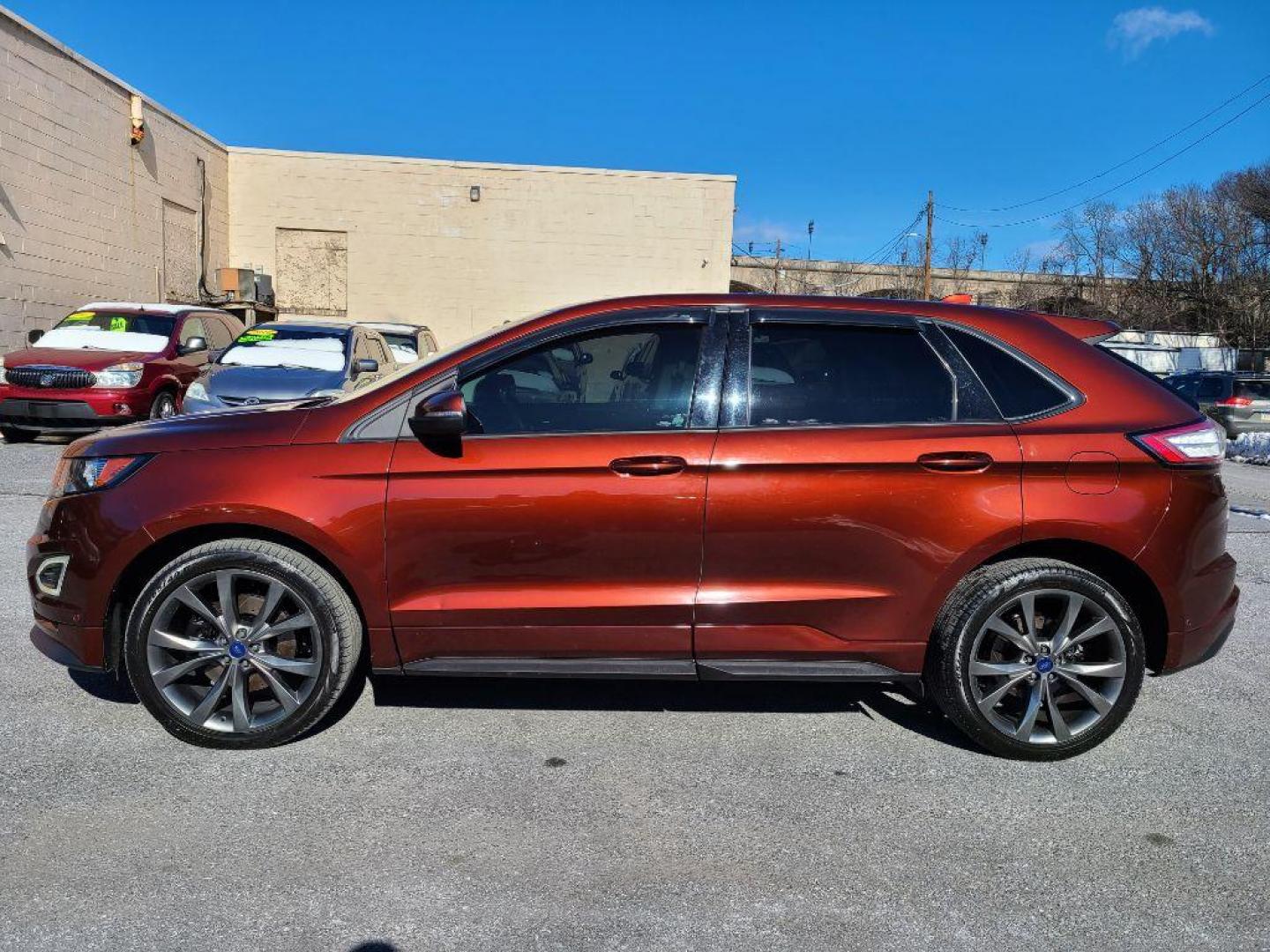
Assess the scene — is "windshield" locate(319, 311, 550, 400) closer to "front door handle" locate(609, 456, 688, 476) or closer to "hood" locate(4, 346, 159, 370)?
"front door handle" locate(609, 456, 688, 476)

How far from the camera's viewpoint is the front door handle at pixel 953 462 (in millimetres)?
3510

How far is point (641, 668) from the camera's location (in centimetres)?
353

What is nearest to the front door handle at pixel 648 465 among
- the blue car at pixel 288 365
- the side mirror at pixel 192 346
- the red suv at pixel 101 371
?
the blue car at pixel 288 365

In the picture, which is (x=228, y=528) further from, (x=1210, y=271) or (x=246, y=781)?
(x=1210, y=271)

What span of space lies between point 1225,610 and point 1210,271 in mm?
49757

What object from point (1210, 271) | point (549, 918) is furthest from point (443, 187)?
point (1210, 271)

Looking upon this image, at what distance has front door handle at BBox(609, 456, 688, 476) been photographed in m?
3.45

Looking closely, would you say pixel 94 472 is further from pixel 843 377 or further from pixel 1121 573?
pixel 1121 573

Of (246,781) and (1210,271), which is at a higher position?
(1210,271)

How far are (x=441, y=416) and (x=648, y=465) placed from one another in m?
0.77

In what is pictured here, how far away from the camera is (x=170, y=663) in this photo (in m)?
3.54

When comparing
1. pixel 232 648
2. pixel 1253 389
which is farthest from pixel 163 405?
pixel 1253 389

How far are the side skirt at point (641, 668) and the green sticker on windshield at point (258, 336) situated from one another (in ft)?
26.9

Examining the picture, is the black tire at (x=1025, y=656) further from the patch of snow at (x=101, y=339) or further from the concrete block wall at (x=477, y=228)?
the concrete block wall at (x=477, y=228)
